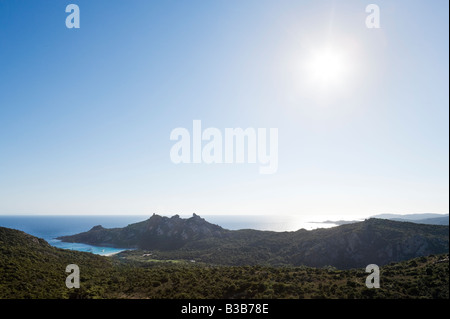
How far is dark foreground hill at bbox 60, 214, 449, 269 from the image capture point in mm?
89562

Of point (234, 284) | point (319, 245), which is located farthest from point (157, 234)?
point (234, 284)

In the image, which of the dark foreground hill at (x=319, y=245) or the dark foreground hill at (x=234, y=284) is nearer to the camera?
the dark foreground hill at (x=234, y=284)

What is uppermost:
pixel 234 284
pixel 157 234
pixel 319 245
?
pixel 234 284

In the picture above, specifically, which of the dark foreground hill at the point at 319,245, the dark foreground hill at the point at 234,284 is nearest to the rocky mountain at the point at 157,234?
the dark foreground hill at the point at 319,245

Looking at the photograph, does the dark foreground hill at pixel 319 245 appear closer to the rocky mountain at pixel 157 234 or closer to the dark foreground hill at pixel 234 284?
the rocky mountain at pixel 157 234

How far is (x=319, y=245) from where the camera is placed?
10206 centimetres

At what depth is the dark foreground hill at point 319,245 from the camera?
89562 mm

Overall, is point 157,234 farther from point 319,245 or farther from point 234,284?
point 234,284

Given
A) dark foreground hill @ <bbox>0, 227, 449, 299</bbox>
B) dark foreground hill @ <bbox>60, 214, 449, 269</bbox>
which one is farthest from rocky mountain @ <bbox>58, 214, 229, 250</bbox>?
dark foreground hill @ <bbox>0, 227, 449, 299</bbox>

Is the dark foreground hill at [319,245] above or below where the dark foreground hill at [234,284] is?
below

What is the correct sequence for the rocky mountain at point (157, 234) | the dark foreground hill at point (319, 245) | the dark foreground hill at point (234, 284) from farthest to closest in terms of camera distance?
1. the rocky mountain at point (157, 234)
2. the dark foreground hill at point (319, 245)
3. the dark foreground hill at point (234, 284)

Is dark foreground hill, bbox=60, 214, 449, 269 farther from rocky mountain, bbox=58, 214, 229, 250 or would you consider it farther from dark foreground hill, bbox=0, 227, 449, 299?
dark foreground hill, bbox=0, 227, 449, 299

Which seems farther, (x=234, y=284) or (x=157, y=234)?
(x=157, y=234)
